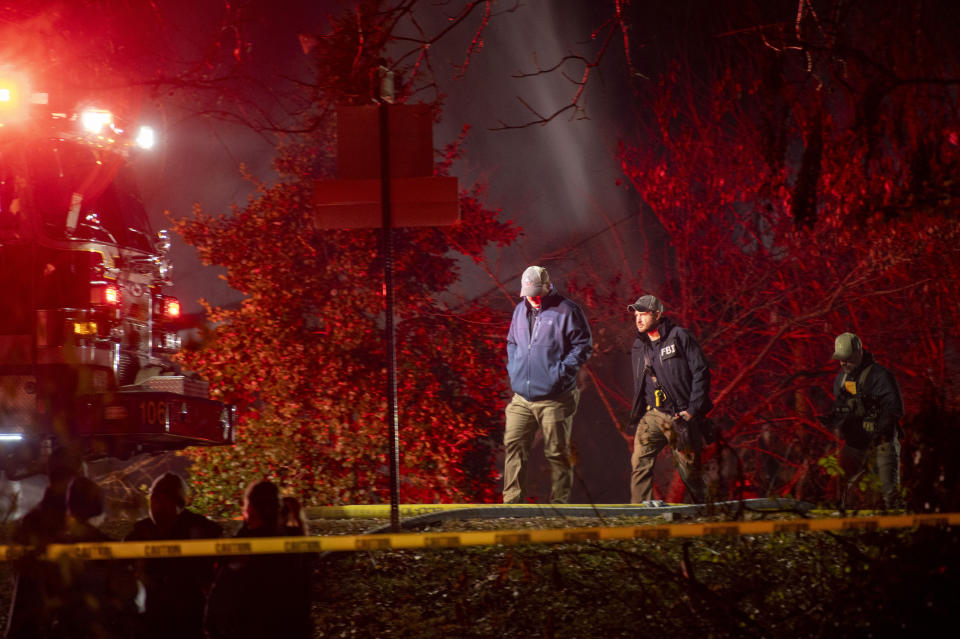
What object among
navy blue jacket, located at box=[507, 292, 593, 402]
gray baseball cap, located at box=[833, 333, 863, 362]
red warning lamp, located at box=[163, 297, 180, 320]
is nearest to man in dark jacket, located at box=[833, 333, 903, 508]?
gray baseball cap, located at box=[833, 333, 863, 362]

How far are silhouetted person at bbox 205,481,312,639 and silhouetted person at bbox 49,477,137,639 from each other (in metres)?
0.68

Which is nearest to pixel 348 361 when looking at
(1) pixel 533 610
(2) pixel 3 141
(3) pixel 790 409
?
(2) pixel 3 141

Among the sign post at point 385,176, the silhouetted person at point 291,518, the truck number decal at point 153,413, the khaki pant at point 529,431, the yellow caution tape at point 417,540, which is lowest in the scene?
the yellow caution tape at point 417,540

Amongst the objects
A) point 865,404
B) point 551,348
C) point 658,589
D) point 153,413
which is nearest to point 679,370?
point 551,348

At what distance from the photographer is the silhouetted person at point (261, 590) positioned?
13.1 feet

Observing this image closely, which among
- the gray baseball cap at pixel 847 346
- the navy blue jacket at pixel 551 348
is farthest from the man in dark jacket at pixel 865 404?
the navy blue jacket at pixel 551 348

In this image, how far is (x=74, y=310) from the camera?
315 inches

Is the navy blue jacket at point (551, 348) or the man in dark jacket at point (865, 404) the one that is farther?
the navy blue jacket at point (551, 348)

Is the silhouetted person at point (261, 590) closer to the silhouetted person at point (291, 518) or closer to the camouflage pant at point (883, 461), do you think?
the silhouetted person at point (291, 518)

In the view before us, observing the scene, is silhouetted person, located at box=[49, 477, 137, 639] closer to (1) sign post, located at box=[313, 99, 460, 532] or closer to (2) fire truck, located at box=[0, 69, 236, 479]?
(1) sign post, located at box=[313, 99, 460, 532]

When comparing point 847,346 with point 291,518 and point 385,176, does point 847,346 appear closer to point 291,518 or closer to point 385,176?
point 385,176

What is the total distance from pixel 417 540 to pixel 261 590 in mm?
663

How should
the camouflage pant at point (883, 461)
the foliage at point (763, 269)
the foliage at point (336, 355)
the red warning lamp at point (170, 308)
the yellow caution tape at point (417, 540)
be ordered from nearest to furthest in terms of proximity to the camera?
the yellow caution tape at point (417, 540)
the camouflage pant at point (883, 461)
the red warning lamp at point (170, 308)
the foliage at point (336, 355)
the foliage at point (763, 269)

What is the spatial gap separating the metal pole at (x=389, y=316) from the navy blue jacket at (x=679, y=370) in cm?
286
